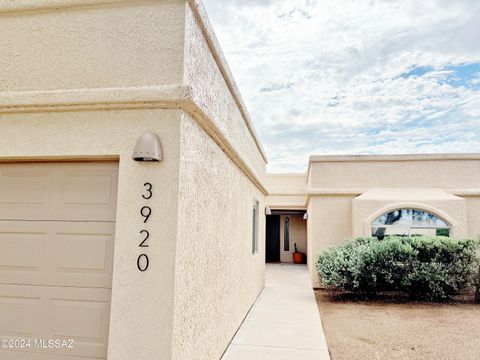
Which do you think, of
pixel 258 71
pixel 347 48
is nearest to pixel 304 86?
pixel 258 71

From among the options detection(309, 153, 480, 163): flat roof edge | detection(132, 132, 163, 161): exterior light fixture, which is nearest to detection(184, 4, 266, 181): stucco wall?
detection(132, 132, 163, 161): exterior light fixture

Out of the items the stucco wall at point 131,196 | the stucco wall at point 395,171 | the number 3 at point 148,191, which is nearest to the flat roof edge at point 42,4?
the stucco wall at point 131,196

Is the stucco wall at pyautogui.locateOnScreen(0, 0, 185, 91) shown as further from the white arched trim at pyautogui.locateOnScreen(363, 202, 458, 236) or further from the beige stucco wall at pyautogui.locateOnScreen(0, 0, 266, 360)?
the white arched trim at pyautogui.locateOnScreen(363, 202, 458, 236)

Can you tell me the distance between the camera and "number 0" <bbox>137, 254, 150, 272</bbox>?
3.63 meters

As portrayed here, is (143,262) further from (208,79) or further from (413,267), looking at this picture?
(413,267)

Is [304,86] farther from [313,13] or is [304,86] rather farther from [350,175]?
[313,13]

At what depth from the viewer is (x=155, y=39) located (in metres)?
4.00

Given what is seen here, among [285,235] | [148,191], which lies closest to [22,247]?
[148,191]

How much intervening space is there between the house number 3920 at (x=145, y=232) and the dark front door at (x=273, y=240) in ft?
72.2

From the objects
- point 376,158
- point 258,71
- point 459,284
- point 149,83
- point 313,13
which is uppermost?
point 258,71

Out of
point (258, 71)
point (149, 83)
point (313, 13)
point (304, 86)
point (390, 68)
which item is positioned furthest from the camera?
point (304, 86)

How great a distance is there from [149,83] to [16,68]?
1784 millimetres

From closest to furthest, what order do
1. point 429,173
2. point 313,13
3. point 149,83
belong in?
point 149,83 → point 313,13 → point 429,173

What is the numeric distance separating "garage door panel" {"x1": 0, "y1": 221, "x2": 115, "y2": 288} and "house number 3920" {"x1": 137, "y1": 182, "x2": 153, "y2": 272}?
19.3 inches
